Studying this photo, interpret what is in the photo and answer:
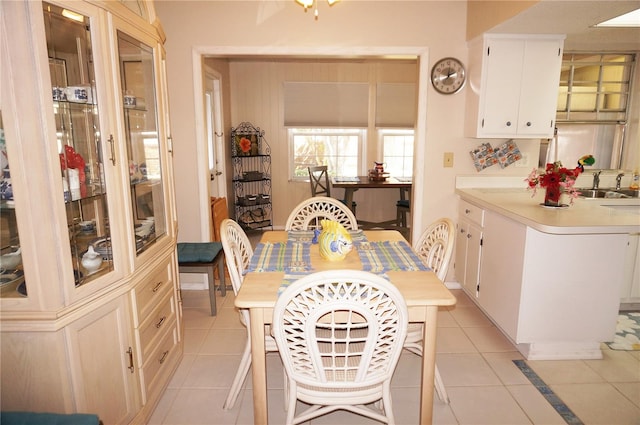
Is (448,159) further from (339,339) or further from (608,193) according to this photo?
(339,339)

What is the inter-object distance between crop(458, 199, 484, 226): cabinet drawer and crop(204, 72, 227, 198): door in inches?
113

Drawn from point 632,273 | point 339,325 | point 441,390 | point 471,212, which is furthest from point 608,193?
point 339,325

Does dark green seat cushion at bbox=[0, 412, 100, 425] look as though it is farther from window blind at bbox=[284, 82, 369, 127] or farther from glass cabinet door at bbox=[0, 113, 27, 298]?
window blind at bbox=[284, 82, 369, 127]

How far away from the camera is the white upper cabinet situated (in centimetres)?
306

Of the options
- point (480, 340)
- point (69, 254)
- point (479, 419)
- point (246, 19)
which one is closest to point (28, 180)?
point (69, 254)

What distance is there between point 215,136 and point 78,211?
11.7 feet

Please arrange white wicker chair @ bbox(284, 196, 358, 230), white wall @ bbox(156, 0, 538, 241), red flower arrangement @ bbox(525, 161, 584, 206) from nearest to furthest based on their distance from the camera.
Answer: red flower arrangement @ bbox(525, 161, 584, 206), white wicker chair @ bbox(284, 196, 358, 230), white wall @ bbox(156, 0, 538, 241)


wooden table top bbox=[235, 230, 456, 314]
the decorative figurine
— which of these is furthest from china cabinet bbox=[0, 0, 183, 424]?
the decorative figurine

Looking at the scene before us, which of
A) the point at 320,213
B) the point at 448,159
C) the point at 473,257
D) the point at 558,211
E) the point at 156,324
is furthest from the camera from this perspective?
the point at 448,159

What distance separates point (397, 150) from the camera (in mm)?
5965

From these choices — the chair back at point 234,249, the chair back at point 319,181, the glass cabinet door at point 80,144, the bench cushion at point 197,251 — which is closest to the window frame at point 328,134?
the chair back at point 319,181

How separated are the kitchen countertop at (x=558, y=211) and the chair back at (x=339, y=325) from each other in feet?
4.14

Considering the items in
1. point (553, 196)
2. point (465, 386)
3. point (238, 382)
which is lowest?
point (465, 386)

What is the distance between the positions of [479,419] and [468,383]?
30cm
